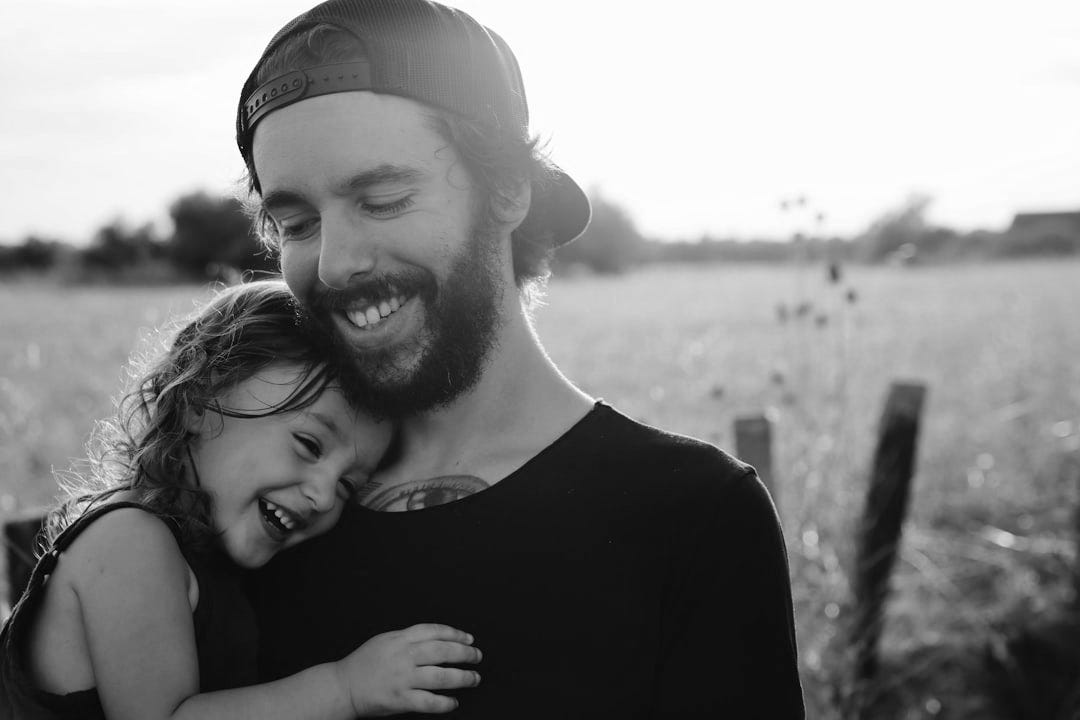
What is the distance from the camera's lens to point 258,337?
1.84 m

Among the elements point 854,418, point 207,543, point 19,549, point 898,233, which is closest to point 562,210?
point 207,543

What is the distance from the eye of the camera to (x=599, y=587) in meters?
1.41

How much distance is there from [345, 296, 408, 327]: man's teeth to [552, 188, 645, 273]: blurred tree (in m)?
35.5

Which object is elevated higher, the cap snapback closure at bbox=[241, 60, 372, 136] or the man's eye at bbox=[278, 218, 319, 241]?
the cap snapback closure at bbox=[241, 60, 372, 136]

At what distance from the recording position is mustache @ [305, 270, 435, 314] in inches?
62.2

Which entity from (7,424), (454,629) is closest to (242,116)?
(454,629)

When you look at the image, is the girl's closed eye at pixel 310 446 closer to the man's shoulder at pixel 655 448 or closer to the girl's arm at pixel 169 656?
the girl's arm at pixel 169 656

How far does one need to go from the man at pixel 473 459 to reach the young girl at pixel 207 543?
2.8 inches

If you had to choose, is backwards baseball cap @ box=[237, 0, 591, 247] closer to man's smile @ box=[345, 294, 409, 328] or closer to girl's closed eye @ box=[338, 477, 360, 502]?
man's smile @ box=[345, 294, 409, 328]

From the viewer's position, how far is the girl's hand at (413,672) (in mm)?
1365

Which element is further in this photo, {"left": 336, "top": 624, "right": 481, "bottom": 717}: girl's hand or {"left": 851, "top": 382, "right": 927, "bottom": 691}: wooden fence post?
{"left": 851, "top": 382, "right": 927, "bottom": 691}: wooden fence post

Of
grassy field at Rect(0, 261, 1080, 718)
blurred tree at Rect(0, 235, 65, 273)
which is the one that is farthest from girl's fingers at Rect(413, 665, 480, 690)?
blurred tree at Rect(0, 235, 65, 273)

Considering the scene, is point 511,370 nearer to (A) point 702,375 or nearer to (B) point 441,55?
(B) point 441,55

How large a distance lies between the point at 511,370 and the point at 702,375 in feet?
15.2
